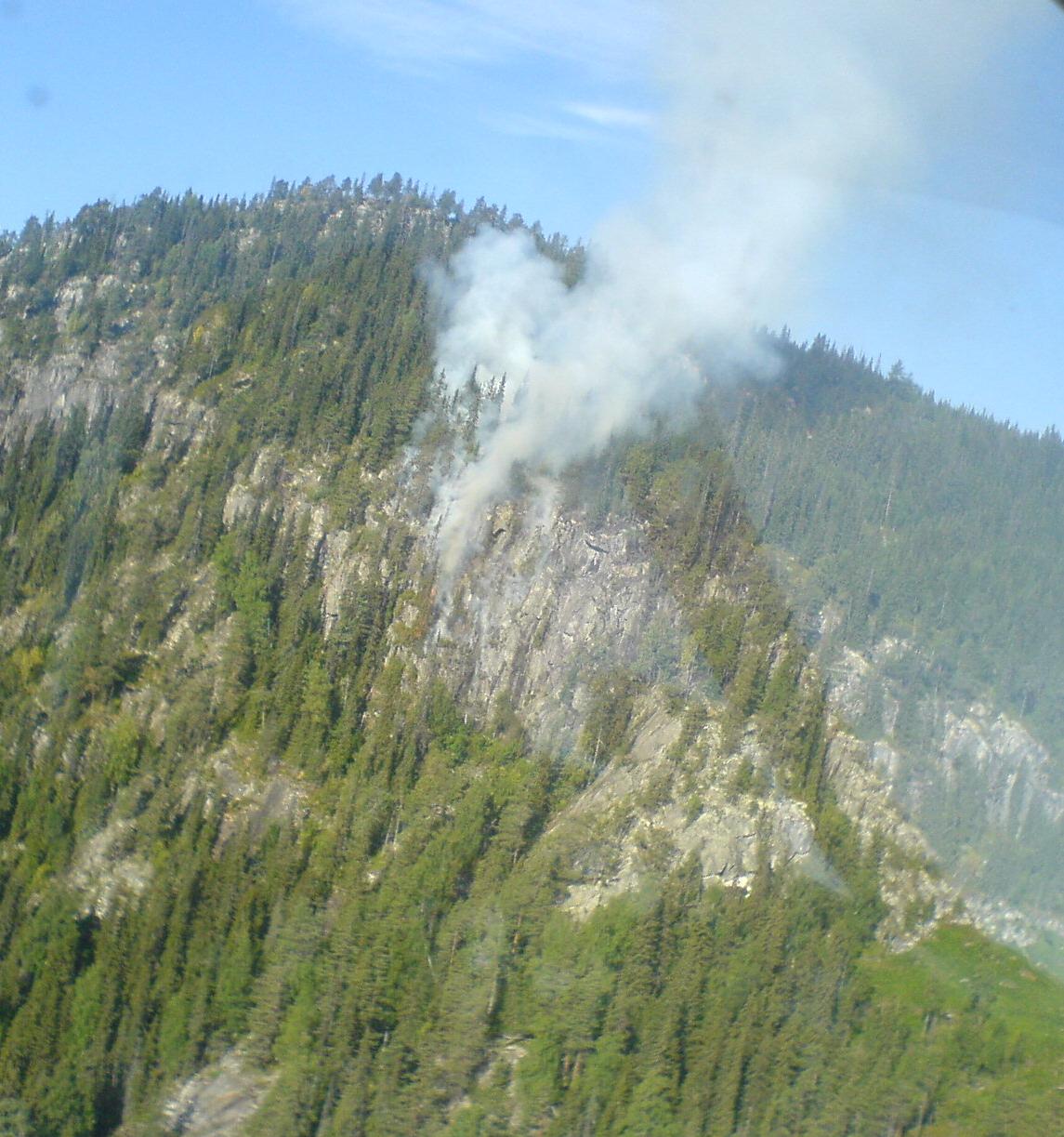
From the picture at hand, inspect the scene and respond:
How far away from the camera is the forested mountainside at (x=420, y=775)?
4303 cm

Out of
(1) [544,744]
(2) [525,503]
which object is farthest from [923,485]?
(1) [544,744]

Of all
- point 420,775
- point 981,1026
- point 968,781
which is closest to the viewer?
point 981,1026

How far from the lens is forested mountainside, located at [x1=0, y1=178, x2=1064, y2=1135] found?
Result: 141 ft

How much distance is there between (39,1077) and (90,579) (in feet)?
116

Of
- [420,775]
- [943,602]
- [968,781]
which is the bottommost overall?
[420,775]

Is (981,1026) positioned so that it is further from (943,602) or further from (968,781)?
(943,602)

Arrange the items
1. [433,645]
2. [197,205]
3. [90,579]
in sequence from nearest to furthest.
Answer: [433,645] → [90,579] → [197,205]

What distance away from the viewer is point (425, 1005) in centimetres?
4681

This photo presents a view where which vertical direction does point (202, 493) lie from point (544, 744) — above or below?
above

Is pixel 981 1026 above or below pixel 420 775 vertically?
below

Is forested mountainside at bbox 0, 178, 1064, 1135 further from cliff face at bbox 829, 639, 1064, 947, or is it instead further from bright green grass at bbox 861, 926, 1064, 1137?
cliff face at bbox 829, 639, 1064, 947

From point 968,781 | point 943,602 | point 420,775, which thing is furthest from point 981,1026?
point 420,775

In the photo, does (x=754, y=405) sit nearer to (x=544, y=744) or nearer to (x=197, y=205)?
(x=544, y=744)

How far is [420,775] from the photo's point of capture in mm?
63500
